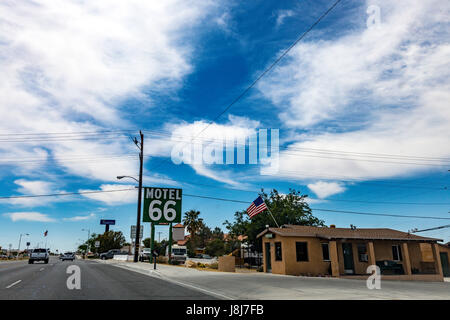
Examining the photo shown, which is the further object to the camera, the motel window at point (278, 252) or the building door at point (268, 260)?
the building door at point (268, 260)

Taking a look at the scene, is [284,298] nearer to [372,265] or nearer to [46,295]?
[46,295]

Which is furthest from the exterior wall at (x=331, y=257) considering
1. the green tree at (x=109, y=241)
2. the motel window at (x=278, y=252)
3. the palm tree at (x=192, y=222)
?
the green tree at (x=109, y=241)

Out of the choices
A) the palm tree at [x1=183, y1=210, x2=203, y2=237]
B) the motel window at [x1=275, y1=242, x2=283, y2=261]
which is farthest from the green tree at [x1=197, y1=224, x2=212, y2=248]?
the motel window at [x1=275, y1=242, x2=283, y2=261]

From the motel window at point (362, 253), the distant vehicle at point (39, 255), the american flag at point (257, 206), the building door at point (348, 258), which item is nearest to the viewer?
the building door at point (348, 258)

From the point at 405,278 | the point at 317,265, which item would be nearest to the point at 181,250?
Result: the point at 317,265

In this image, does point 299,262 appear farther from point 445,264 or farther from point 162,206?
point 445,264

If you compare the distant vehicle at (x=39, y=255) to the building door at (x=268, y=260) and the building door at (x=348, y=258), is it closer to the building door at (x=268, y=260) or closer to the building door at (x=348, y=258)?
the building door at (x=268, y=260)

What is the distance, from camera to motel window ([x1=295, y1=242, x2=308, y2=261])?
75.5ft

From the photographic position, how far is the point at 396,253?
85.4 feet

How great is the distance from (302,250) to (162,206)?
1617cm

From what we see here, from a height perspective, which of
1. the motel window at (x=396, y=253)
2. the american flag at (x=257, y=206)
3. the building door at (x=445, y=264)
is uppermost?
the american flag at (x=257, y=206)

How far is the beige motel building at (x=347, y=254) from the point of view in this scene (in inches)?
892

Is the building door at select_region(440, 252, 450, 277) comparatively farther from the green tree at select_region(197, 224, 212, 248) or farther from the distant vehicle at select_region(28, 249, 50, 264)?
the green tree at select_region(197, 224, 212, 248)
